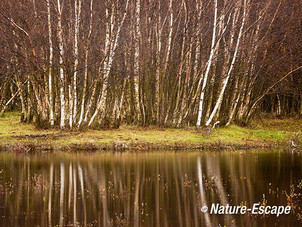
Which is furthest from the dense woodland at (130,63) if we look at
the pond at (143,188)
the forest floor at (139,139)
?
the pond at (143,188)

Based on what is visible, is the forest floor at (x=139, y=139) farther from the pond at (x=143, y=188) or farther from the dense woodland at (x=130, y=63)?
the pond at (x=143, y=188)

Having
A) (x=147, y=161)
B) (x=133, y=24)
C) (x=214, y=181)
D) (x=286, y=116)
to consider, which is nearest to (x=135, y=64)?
(x=133, y=24)

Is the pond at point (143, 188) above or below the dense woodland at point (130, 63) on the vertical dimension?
below

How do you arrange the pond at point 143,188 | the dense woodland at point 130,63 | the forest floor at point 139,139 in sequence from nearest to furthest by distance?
the pond at point 143,188 < the forest floor at point 139,139 < the dense woodland at point 130,63

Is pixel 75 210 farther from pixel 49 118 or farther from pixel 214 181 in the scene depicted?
pixel 49 118

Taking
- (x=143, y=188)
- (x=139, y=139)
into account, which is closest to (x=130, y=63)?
(x=139, y=139)

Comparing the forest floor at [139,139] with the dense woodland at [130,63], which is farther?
the dense woodland at [130,63]

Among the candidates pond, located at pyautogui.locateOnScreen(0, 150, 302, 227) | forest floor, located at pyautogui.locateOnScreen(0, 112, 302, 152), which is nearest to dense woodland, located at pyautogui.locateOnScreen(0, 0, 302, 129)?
forest floor, located at pyautogui.locateOnScreen(0, 112, 302, 152)

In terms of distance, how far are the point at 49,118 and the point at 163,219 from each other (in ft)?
65.1

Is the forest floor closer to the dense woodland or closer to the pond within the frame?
the dense woodland

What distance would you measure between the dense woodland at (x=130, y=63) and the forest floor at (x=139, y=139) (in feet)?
4.78

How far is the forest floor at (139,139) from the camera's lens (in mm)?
22844

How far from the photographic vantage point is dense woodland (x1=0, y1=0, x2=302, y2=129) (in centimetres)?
2722

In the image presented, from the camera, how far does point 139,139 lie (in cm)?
2452
